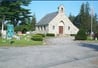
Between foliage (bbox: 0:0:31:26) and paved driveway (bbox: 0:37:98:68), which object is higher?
foliage (bbox: 0:0:31:26)

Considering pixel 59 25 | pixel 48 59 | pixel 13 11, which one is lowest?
pixel 48 59

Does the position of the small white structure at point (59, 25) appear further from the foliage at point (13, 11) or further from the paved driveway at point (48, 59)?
the paved driveway at point (48, 59)

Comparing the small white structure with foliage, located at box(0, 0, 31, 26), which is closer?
foliage, located at box(0, 0, 31, 26)

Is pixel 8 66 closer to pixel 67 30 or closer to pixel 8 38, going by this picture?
pixel 8 38

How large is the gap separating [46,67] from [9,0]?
163 ft

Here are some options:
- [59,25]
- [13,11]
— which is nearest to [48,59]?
[13,11]

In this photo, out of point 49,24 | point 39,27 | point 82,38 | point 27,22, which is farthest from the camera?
point 39,27

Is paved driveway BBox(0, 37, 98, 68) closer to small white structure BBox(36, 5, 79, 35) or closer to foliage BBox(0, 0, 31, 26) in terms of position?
foliage BBox(0, 0, 31, 26)

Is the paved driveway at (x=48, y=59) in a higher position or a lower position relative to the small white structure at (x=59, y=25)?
lower

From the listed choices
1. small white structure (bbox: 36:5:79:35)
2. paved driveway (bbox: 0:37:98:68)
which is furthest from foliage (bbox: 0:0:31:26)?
paved driveway (bbox: 0:37:98:68)

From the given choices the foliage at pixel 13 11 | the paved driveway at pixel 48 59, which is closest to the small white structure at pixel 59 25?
the foliage at pixel 13 11

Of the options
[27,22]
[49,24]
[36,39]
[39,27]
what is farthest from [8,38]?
[39,27]

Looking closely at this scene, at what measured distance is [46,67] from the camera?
13586 millimetres

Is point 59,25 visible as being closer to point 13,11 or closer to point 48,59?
point 13,11
